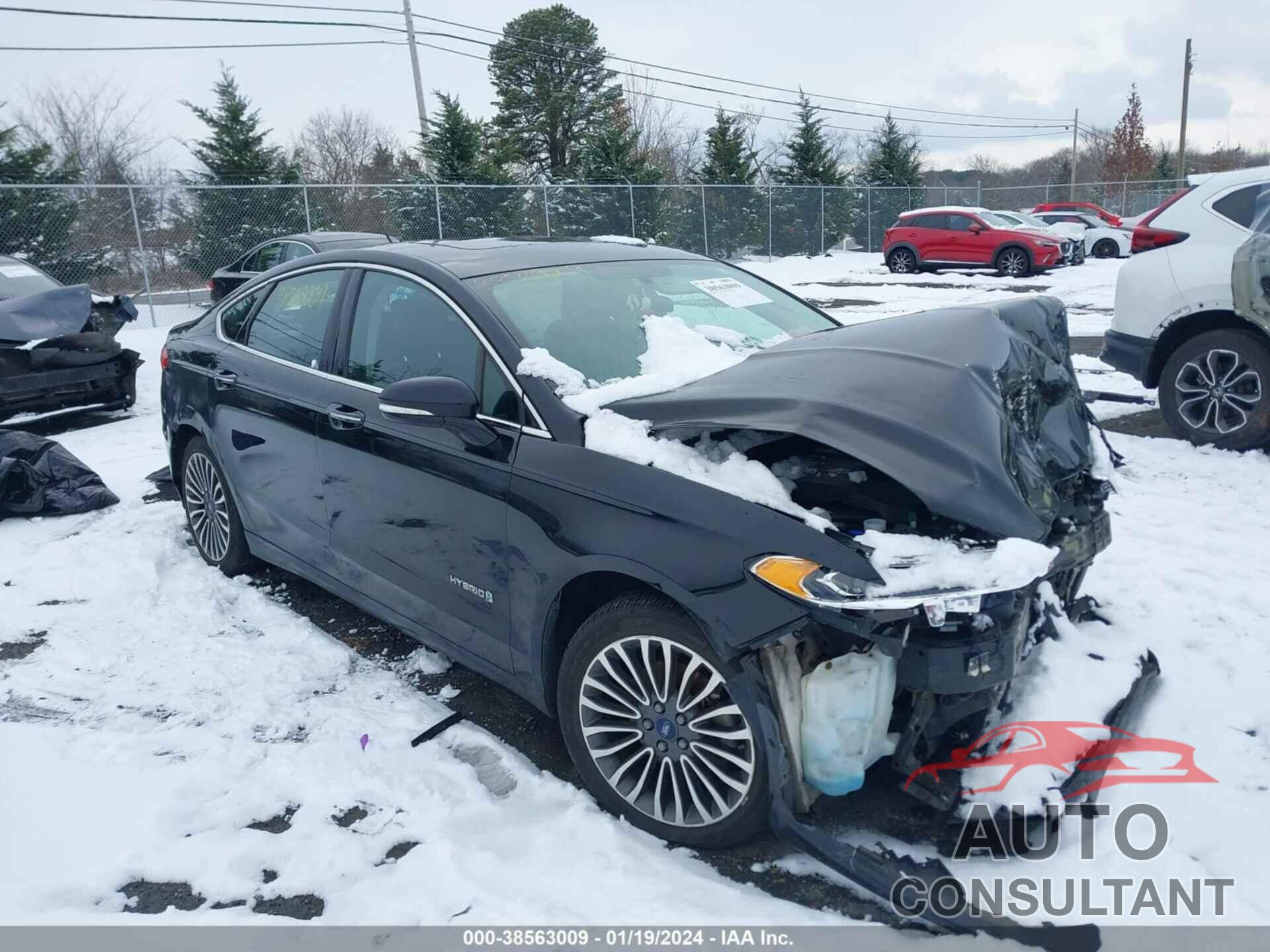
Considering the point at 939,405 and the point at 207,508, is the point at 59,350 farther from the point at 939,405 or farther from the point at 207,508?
the point at 939,405

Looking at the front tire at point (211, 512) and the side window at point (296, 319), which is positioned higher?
the side window at point (296, 319)

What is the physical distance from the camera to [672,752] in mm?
2584

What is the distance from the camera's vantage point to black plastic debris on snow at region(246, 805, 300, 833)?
2.78 m

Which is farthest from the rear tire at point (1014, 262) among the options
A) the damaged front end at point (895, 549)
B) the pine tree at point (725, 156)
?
the damaged front end at point (895, 549)

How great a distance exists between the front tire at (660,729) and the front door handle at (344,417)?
1.37 m

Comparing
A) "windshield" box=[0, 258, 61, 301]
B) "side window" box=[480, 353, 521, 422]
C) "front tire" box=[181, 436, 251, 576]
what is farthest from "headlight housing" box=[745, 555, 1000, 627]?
"windshield" box=[0, 258, 61, 301]

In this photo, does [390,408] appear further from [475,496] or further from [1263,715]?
[1263,715]

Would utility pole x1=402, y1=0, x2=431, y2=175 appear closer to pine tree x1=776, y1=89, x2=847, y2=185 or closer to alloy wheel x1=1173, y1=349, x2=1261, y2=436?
pine tree x1=776, y1=89, x2=847, y2=185

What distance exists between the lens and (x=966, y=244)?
67.6ft

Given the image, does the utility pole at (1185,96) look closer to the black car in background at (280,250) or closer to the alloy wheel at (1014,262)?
the alloy wheel at (1014,262)

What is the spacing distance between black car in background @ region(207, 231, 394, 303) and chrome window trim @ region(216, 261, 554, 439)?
5867 mm

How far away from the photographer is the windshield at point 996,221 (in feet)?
66.5

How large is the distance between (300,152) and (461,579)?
85.4 feet

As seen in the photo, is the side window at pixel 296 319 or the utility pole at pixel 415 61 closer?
the side window at pixel 296 319
